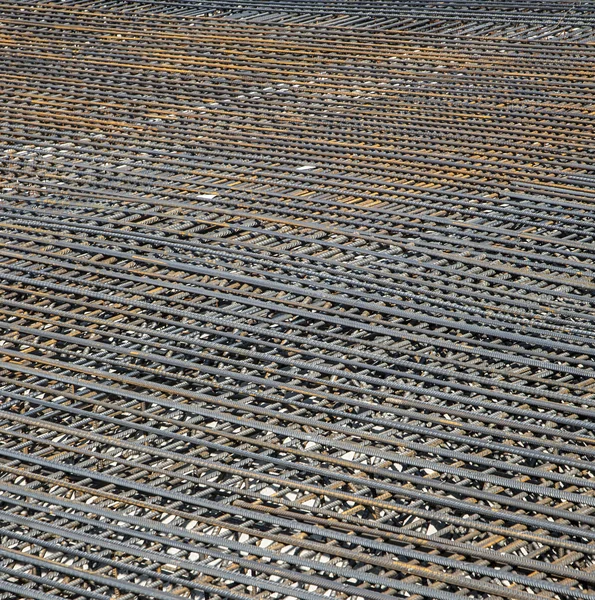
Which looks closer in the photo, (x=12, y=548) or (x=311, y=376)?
(x=12, y=548)

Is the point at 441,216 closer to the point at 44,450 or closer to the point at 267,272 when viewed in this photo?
the point at 267,272

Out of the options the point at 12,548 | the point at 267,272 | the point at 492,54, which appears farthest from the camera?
the point at 492,54

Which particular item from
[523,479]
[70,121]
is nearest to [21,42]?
[70,121]

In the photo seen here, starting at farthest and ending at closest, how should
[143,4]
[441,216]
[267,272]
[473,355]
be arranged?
[143,4], [441,216], [267,272], [473,355]

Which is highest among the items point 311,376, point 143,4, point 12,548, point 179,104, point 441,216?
point 143,4

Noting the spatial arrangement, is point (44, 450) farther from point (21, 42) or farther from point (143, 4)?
point (143, 4)

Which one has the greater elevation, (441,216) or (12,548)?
(441,216)

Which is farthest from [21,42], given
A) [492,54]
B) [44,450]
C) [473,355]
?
[473,355]
